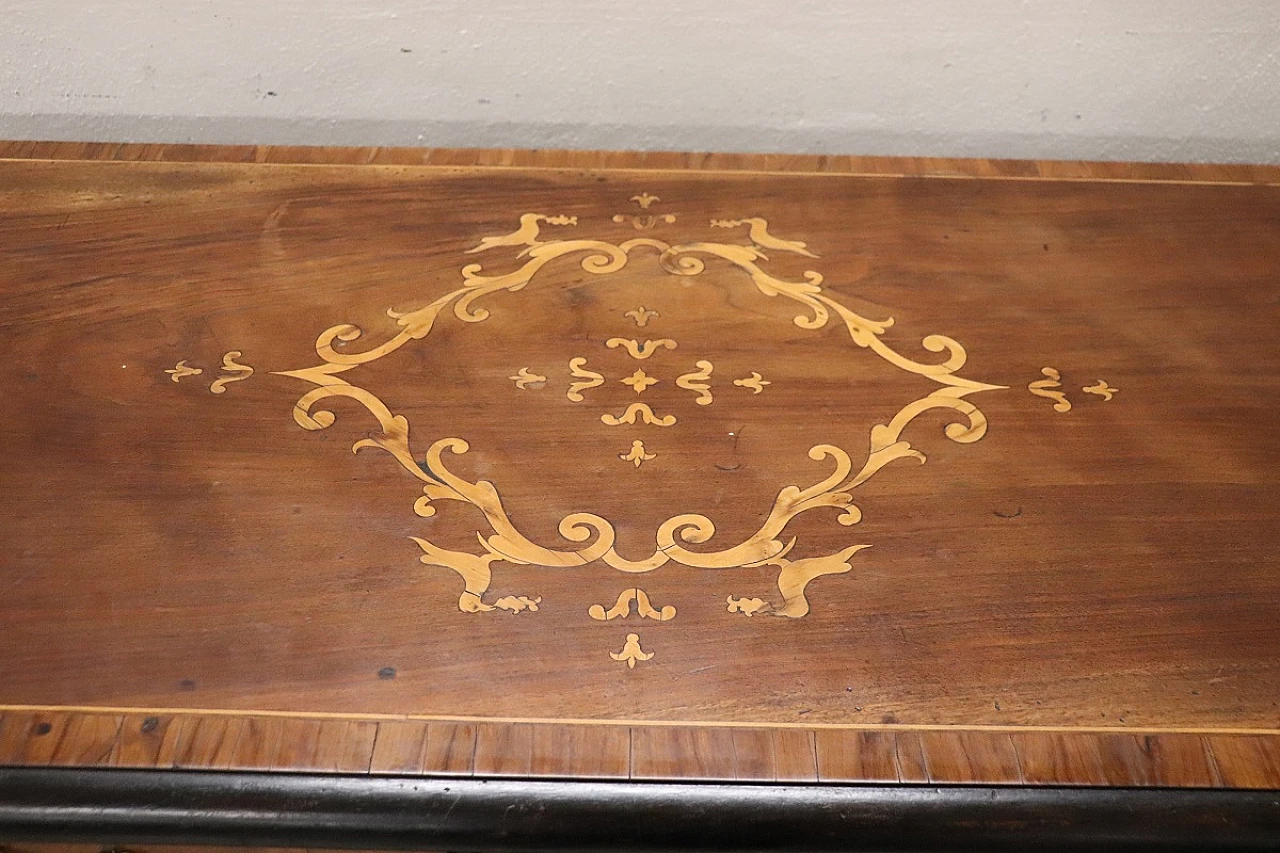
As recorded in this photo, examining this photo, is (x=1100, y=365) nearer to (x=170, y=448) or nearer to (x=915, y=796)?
(x=915, y=796)

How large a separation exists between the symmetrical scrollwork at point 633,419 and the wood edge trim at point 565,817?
11 cm

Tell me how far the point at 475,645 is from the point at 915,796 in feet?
0.93

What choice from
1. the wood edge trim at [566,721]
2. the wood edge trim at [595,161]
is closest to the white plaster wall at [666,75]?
the wood edge trim at [595,161]

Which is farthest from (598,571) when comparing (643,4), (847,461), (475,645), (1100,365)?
(643,4)

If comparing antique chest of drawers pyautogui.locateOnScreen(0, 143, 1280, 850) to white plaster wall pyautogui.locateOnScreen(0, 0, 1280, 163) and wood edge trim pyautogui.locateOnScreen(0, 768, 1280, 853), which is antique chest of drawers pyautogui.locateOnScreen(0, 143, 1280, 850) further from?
white plaster wall pyautogui.locateOnScreen(0, 0, 1280, 163)

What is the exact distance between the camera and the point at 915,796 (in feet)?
2.39

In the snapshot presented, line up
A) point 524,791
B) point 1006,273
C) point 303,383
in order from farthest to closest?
1. point 1006,273
2. point 303,383
3. point 524,791

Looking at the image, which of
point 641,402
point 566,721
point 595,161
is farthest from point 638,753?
point 595,161

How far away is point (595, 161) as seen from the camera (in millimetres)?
1144

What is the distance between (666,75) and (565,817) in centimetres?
80

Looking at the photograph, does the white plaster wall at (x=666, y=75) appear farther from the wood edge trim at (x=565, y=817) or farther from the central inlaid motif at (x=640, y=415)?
the wood edge trim at (x=565, y=817)

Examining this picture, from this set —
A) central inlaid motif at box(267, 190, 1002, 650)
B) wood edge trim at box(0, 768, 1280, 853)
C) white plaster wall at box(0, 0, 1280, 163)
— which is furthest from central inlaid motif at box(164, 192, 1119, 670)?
white plaster wall at box(0, 0, 1280, 163)

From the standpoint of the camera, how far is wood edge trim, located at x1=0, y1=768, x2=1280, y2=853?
720mm

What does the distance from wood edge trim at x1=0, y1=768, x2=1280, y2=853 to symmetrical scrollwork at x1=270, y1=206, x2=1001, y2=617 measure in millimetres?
108
